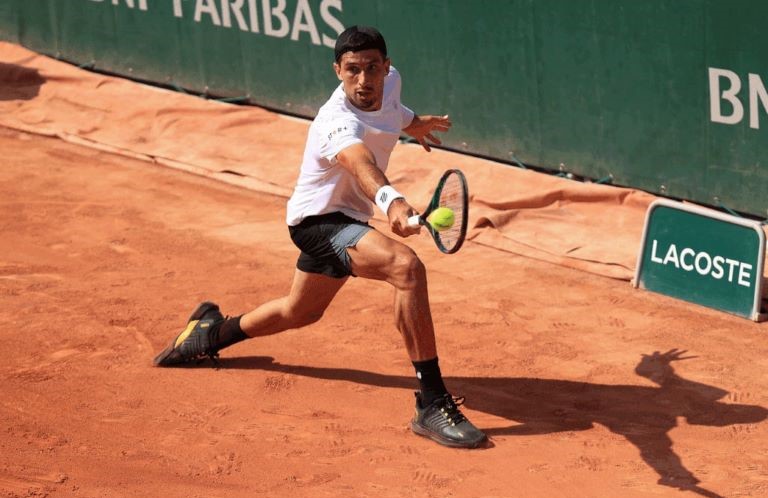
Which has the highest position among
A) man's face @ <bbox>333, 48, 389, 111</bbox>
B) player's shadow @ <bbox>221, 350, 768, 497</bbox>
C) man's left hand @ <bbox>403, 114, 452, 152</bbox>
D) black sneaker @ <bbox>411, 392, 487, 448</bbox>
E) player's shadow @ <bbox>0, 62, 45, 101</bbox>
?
man's face @ <bbox>333, 48, 389, 111</bbox>

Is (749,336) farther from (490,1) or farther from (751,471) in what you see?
(490,1)

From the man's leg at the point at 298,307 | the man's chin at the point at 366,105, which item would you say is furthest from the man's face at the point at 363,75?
the man's leg at the point at 298,307

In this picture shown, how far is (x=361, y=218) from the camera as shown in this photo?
Answer: 6.50m

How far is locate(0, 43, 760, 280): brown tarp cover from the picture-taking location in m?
9.48

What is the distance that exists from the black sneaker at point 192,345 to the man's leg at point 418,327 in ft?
4.27

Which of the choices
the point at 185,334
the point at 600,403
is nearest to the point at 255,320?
the point at 185,334

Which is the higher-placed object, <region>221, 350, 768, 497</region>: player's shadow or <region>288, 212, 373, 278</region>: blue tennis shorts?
<region>288, 212, 373, 278</region>: blue tennis shorts

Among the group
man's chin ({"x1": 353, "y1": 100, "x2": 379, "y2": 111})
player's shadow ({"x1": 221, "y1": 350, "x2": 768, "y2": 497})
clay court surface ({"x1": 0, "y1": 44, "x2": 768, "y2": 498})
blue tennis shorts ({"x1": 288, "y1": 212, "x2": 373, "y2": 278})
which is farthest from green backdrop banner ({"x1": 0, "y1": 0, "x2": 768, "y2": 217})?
blue tennis shorts ({"x1": 288, "y1": 212, "x2": 373, "y2": 278})

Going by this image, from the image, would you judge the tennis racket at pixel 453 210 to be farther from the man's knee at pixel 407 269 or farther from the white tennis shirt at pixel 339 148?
the white tennis shirt at pixel 339 148

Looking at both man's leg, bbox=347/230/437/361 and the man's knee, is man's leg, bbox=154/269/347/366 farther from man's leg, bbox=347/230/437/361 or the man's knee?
the man's knee

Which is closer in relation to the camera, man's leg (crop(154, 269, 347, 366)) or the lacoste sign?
man's leg (crop(154, 269, 347, 366))

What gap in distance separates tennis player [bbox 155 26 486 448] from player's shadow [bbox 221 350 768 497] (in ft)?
1.08

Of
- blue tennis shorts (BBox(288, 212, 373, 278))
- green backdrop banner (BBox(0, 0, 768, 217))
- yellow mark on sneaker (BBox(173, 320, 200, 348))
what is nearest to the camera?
blue tennis shorts (BBox(288, 212, 373, 278))

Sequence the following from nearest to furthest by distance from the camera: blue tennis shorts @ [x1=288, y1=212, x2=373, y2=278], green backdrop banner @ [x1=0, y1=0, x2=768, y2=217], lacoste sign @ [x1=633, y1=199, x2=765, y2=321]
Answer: blue tennis shorts @ [x1=288, y1=212, x2=373, y2=278] < lacoste sign @ [x1=633, y1=199, x2=765, y2=321] < green backdrop banner @ [x1=0, y1=0, x2=768, y2=217]
